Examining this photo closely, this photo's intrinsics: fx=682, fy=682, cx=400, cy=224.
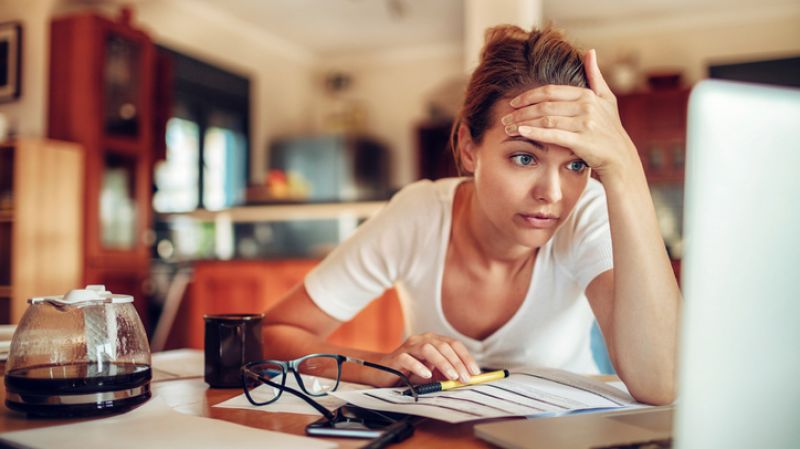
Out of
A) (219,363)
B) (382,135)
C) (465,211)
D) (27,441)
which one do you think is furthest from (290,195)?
(27,441)

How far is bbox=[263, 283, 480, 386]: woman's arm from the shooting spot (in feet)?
2.85

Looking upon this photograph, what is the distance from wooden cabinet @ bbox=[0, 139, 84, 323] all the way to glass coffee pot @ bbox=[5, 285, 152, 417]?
3345mm

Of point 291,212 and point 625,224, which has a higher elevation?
point 291,212

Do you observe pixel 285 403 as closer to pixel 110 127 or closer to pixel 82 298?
pixel 82 298

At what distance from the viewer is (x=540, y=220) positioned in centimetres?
108

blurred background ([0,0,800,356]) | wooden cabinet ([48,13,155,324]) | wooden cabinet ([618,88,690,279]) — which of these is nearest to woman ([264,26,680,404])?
blurred background ([0,0,800,356])

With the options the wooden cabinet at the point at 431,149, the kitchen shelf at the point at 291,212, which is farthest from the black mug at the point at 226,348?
the wooden cabinet at the point at 431,149

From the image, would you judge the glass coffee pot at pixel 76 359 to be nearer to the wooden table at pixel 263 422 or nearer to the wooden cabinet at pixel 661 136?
→ the wooden table at pixel 263 422

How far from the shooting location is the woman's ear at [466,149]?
4.24 feet

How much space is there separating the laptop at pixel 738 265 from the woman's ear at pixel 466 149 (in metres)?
0.85

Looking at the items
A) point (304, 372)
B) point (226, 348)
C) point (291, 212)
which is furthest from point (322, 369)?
point (291, 212)

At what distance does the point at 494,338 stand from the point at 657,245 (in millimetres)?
402

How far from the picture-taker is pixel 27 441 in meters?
0.62

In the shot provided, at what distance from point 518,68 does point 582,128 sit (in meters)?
0.28
